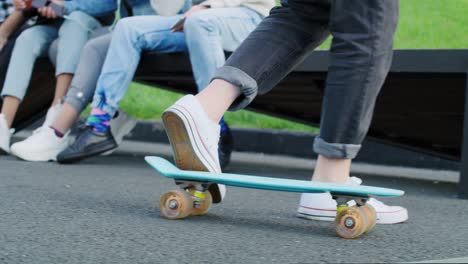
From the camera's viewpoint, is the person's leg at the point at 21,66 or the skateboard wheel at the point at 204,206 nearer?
the skateboard wheel at the point at 204,206

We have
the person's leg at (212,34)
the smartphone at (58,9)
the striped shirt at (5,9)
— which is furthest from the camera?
the striped shirt at (5,9)

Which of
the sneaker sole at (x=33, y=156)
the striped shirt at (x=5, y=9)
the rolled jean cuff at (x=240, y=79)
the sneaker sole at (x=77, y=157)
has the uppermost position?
the striped shirt at (x=5, y=9)

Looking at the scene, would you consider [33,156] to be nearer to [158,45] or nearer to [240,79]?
[158,45]

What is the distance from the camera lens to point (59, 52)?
446 cm

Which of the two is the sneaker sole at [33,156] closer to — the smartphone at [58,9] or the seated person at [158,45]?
the seated person at [158,45]

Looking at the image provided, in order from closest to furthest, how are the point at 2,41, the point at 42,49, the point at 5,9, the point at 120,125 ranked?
the point at 120,125 → the point at 42,49 → the point at 2,41 → the point at 5,9

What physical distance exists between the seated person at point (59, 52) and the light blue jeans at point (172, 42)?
45 cm

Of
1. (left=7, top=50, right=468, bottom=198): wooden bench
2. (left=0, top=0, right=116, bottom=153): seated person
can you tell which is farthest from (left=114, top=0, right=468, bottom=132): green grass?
(left=0, top=0, right=116, bottom=153): seated person

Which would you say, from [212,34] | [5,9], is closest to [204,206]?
[212,34]

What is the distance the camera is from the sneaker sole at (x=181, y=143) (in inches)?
85.4

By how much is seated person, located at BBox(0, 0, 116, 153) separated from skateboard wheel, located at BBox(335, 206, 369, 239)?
264cm

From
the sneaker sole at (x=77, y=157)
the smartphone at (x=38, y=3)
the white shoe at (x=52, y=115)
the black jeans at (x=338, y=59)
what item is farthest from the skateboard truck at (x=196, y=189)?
the smartphone at (x=38, y=3)

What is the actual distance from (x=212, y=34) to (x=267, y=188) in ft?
→ 5.94

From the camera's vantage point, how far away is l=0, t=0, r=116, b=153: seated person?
4445mm
